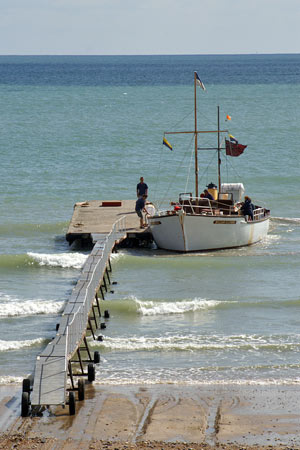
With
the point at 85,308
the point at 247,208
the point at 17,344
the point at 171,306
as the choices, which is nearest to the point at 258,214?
the point at 247,208

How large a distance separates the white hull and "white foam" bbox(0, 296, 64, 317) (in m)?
6.92

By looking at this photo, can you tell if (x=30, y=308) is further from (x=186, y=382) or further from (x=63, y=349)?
(x=186, y=382)

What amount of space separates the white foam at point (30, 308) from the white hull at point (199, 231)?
6.92 m

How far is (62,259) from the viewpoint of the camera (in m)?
29.6

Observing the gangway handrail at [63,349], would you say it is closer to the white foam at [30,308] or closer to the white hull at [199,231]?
the white foam at [30,308]

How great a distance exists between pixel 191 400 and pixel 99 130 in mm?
58154

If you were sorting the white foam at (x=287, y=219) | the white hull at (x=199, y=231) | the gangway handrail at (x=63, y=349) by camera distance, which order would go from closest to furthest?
the gangway handrail at (x=63, y=349) < the white hull at (x=199, y=231) < the white foam at (x=287, y=219)

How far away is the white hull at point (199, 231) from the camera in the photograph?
29641 mm

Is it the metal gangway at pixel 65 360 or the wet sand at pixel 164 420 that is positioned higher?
the metal gangway at pixel 65 360

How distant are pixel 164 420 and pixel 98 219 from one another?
1754cm

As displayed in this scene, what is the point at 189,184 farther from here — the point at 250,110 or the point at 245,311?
the point at 250,110

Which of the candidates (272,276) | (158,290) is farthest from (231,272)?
(158,290)

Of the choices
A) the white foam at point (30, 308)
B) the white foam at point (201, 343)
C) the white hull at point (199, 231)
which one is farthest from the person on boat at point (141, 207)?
the white foam at point (201, 343)

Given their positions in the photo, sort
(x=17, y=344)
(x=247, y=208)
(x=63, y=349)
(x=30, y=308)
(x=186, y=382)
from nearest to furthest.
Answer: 1. (x=63, y=349)
2. (x=186, y=382)
3. (x=17, y=344)
4. (x=30, y=308)
5. (x=247, y=208)
